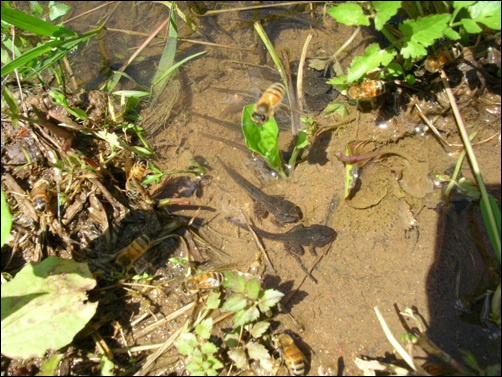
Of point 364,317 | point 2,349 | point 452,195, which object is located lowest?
point 364,317

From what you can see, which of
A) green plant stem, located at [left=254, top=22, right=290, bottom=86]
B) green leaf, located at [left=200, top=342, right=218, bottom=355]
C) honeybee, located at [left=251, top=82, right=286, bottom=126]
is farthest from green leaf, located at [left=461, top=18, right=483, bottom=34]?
green leaf, located at [left=200, top=342, right=218, bottom=355]

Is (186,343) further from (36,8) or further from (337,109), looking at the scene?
(36,8)

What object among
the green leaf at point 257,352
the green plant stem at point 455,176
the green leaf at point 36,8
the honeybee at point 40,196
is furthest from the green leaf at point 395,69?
the green leaf at point 36,8

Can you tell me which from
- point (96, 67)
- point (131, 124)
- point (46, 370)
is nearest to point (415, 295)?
point (46, 370)

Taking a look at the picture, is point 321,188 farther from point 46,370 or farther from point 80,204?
point 46,370

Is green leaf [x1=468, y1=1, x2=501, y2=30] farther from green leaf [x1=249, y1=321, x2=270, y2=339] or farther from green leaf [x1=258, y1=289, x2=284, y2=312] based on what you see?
green leaf [x1=249, y1=321, x2=270, y2=339]

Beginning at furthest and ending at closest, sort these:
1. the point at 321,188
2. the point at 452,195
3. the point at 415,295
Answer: the point at 321,188
the point at 452,195
the point at 415,295
